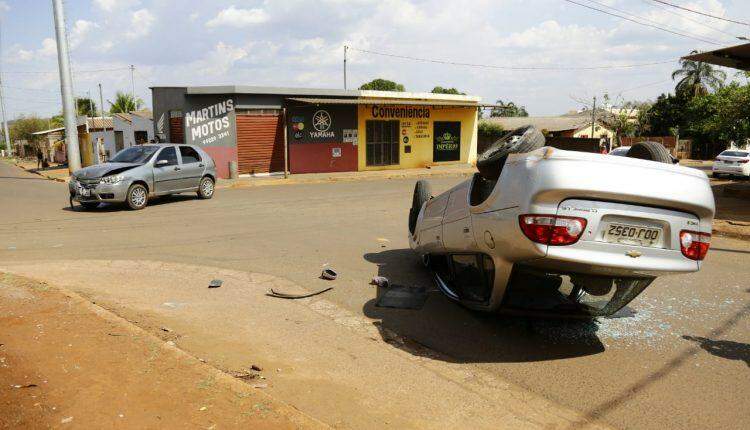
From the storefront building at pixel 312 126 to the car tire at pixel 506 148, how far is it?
19.3 meters

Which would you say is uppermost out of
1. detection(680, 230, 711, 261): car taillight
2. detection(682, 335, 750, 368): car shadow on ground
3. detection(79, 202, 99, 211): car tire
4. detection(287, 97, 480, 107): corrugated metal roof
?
detection(287, 97, 480, 107): corrugated metal roof

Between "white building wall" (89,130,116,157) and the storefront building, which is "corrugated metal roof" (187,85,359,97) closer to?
the storefront building

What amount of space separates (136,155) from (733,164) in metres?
26.3

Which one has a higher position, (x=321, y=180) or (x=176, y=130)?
(x=176, y=130)

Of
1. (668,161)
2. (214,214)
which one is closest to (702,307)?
(668,161)

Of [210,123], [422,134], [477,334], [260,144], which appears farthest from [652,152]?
[422,134]

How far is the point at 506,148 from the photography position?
15.4 feet

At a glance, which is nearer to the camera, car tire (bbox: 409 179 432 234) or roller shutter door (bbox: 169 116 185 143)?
car tire (bbox: 409 179 432 234)

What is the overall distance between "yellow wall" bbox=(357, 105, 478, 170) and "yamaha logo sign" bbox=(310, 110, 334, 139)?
1843mm

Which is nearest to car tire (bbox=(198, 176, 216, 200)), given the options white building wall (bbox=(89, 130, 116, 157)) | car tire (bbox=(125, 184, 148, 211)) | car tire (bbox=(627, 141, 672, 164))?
car tire (bbox=(125, 184, 148, 211))

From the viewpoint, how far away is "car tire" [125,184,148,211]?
43.0ft

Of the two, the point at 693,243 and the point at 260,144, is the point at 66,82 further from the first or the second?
the point at 693,243

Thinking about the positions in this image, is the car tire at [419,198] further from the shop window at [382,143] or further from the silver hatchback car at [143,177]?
the shop window at [382,143]

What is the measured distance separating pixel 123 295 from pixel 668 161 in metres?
5.69
